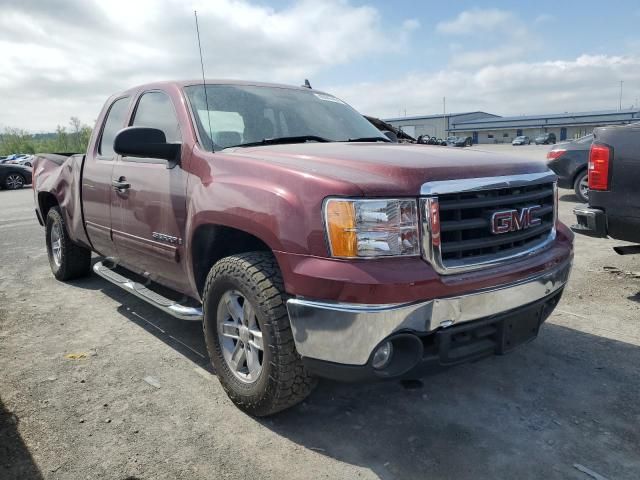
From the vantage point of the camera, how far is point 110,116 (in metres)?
4.48

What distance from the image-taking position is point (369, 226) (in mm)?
2221

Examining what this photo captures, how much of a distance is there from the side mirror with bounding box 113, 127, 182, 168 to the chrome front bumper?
144 cm

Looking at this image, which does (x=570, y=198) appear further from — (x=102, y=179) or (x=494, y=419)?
(x=102, y=179)

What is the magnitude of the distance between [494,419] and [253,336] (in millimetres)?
1340

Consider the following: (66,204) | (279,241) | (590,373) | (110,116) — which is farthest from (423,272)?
(66,204)

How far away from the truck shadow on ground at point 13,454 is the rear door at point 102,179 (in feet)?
5.56

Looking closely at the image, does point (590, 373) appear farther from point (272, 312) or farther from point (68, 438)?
point (68, 438)

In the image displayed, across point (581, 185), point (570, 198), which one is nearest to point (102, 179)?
point (581, 185)

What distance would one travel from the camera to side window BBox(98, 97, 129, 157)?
4.24 m

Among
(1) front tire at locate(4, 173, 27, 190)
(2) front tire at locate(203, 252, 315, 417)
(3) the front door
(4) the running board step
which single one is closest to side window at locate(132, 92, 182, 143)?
(3) the front door

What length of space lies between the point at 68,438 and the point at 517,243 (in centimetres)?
249

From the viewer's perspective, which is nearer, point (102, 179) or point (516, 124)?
point (102, 179)

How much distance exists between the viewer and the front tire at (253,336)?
2443mm

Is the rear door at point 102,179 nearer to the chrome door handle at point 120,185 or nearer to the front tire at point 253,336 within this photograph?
the chrome door handle at point 120,185
